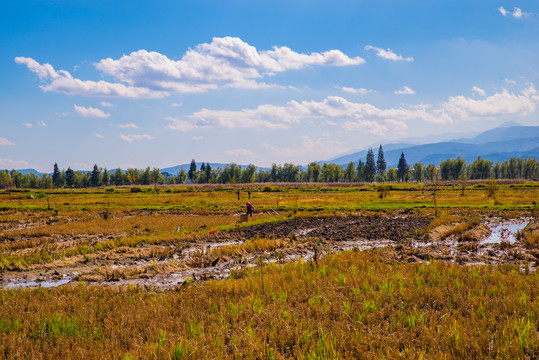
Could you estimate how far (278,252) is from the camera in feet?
50.1

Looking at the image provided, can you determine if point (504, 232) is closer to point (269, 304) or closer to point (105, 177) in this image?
point (269, 304)

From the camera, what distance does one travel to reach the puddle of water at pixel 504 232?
17.2m

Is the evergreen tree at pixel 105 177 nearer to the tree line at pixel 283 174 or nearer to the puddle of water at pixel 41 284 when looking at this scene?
the tree line at pixel 283 174

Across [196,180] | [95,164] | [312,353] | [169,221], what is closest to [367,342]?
[312,353]

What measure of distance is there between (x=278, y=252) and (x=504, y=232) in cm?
1536

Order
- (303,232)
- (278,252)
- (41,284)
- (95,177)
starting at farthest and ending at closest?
(95,177), (303,232), (278,252), (41,284)

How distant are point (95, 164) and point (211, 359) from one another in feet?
490

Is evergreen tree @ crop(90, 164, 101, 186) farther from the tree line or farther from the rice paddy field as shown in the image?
the rice paddy field

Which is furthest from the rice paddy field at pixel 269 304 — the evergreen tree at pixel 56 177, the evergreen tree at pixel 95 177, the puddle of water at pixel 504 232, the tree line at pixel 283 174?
the evergreen tree at pixel 56 177

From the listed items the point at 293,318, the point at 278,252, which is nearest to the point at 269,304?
the point at 293,318

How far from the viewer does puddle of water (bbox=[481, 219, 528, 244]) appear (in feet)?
56.4

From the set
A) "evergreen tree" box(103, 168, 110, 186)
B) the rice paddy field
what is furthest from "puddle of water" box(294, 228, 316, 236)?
"evergreen tree" box(103, 168, 110, 186)

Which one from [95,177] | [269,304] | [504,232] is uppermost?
[95,177]

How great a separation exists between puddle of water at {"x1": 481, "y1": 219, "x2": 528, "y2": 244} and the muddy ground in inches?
2.6
